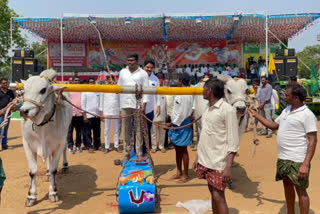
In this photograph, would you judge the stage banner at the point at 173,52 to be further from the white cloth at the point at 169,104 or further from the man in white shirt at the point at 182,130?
the man in white shirt at the point at 182,130

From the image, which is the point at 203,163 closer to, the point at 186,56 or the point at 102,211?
the point at 102,211

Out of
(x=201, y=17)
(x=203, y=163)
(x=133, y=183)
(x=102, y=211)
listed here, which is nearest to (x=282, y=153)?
(x=203, y=163)

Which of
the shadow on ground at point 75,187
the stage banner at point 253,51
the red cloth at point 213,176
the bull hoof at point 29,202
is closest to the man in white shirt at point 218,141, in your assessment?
the red cloth at point 213,176

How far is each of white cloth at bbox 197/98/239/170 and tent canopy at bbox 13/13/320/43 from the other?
45.6 feet

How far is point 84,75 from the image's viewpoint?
18.8m

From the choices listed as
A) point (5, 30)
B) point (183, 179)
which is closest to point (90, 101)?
point (183, 179)

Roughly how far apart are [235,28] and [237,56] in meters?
3.11

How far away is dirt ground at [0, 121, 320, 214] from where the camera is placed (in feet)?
13.6

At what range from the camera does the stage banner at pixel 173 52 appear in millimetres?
20594

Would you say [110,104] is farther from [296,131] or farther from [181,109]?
[296,131]

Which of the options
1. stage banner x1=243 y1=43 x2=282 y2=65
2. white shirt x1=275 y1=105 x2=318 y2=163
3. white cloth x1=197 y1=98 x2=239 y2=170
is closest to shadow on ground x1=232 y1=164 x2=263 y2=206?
white shirt x1=275 y1=105 x2=318 y2=163

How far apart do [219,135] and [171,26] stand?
50.4 feet

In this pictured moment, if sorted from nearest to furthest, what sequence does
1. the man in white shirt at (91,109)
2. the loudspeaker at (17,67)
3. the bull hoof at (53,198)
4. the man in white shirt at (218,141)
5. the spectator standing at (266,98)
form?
1. the man in white shirt at (218,141)
2. the bull hoof at (53,198)
3. the man in white shirt at (91,109)
4. the spectator standing at (266,98)
5. the loudspeaker at (17,67)

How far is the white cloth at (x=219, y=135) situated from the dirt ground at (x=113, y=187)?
4.18 feet
